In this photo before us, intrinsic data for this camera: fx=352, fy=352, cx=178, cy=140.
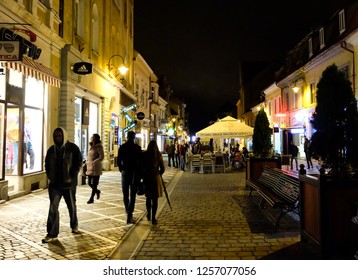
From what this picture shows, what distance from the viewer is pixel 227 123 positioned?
58.2ft

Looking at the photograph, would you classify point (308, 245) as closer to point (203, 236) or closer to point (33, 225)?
point (203, 236)

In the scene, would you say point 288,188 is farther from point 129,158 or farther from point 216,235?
point 129,158

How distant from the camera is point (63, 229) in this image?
6.43m

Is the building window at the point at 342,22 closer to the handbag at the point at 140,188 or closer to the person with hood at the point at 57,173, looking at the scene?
the handbag at the point at 140,188

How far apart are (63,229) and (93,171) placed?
9.77 feet

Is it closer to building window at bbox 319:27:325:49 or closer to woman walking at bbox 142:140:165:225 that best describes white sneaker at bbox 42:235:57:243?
woman walking at bbox 142:140:165:225

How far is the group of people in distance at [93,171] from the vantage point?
578cm

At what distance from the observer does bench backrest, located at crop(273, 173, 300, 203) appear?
670 centimetres

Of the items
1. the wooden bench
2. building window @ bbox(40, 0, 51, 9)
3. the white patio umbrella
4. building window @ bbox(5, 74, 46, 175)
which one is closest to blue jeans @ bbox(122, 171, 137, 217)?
the wooden bench

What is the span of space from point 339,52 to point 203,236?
1695 centimetres

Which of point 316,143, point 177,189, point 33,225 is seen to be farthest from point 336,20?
point 33,225

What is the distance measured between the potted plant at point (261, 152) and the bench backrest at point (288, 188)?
327 cm

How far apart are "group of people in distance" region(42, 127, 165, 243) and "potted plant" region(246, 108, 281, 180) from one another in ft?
15.9

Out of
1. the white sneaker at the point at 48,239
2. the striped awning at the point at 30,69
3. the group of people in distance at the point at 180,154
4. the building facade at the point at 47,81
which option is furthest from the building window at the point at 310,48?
the white sneaker at the point at 48,239
